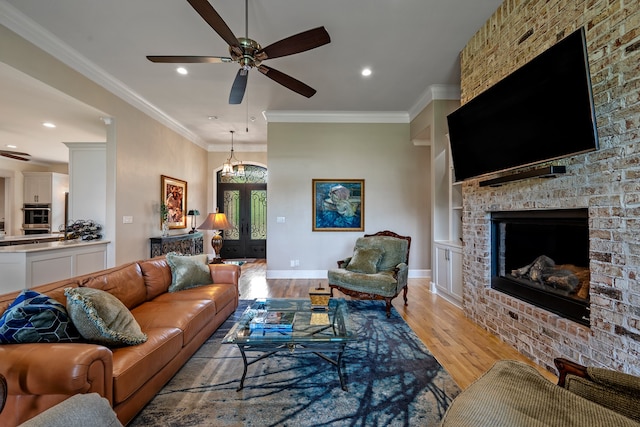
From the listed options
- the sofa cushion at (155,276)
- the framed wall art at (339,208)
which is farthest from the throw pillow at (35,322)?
the framed wall art at (339,208)

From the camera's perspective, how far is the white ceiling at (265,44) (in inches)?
105

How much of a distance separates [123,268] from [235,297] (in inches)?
49.3

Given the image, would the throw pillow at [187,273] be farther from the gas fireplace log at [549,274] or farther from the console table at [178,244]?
the gas fireplace log at [549,274]

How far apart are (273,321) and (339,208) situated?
3.37 meters

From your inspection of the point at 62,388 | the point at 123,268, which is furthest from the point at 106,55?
the point at 62,388

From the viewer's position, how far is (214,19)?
2047 millimetres

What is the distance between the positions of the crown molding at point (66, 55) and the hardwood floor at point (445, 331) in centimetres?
349

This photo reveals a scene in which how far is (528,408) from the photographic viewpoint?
3.37 feet

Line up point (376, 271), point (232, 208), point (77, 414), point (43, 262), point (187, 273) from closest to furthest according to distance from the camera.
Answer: point (77, 414)
point (187, 273)
point (43, 262)
point (376, 271)
point (232, 208)

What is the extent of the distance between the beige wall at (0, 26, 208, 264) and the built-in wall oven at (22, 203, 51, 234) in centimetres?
498

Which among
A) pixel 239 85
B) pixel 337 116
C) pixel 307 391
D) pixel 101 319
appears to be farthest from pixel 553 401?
pixel 337 116

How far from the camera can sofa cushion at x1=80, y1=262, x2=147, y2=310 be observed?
2265 mm

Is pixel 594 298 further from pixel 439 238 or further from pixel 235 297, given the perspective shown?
pixel 235 297

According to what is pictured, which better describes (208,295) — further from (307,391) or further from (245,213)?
(245,213)
